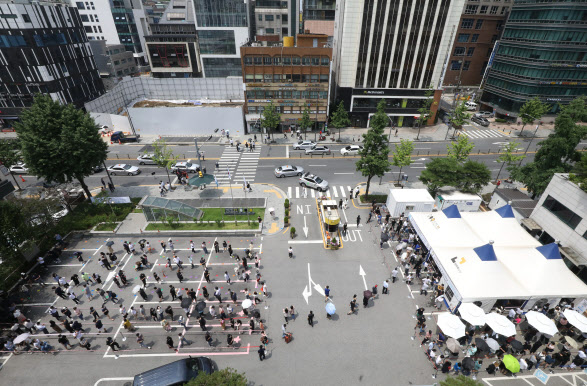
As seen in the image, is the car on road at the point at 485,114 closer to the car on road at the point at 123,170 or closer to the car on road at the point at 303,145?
the car on road at the point at 303,145

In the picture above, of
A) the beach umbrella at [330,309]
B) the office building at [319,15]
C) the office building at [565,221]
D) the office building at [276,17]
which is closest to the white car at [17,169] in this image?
the beach umbrella at [330,309]

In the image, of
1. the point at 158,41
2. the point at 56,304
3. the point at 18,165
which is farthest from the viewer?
the point at 158,41

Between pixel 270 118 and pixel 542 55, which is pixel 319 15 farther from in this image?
pixel 542 55

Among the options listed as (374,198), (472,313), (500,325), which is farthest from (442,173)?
(500,325)

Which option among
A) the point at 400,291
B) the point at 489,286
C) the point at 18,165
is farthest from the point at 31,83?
the point at 489,286

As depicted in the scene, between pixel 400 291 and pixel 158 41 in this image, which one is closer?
pixel 400 291

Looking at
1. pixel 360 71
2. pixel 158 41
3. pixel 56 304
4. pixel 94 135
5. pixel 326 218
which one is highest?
pixel 158 41

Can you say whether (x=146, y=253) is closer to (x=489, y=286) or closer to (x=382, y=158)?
(x=382, y=158)
